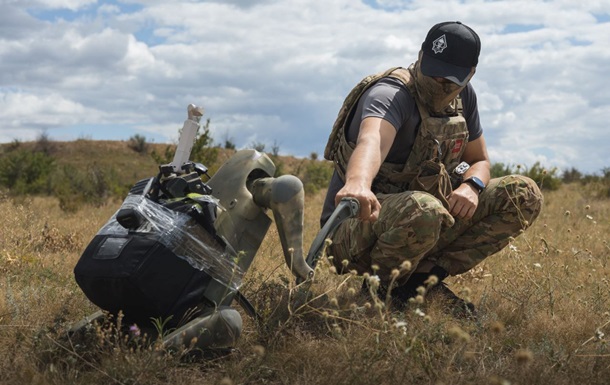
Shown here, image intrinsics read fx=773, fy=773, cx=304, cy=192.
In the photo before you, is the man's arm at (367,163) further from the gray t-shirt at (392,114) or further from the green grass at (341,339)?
the green grass at (341,339)

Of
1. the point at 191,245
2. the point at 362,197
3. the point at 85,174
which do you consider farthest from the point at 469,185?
the point at 85,174

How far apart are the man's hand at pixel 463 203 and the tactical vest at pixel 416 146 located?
0.08m

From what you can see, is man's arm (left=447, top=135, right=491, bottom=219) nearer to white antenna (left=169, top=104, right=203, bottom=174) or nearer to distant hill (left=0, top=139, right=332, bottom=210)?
white antenna (left=169, top=104, right=203, bottom=174)

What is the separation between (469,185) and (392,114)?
0.68 meters

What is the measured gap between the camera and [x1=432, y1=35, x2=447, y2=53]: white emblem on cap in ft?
13.8

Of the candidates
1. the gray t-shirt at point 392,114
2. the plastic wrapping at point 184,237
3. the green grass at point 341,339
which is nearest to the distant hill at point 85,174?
the green grass at point 341,339

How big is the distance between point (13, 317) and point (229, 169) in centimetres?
137

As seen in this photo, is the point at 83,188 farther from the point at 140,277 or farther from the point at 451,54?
the point at 140,277

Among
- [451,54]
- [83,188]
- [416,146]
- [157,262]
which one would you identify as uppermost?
[451,54]

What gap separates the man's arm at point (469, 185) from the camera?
4.30 meters

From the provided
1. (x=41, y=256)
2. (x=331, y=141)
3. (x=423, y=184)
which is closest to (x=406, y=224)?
(x=423, y=184)

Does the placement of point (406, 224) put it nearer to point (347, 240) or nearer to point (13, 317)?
point (347, 240)

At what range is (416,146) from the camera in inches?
172

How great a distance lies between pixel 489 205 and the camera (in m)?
4.59
